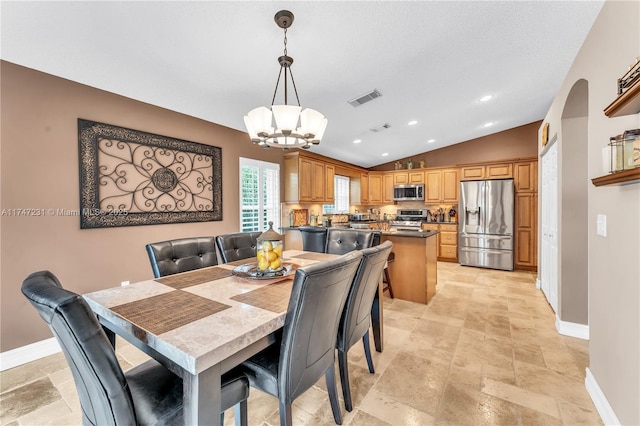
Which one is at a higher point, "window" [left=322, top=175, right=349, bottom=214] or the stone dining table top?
"window" [left=322, top=175, right=349, bottom=214]

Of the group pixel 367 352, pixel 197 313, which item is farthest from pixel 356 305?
pixel 197 313

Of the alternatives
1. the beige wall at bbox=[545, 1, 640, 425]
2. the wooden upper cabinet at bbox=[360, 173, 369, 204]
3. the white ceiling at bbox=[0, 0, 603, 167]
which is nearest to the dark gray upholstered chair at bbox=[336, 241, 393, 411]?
the beige wall at bbox=[545, 1, 640, 425]

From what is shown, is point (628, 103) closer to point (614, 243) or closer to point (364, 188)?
point (614, 243)

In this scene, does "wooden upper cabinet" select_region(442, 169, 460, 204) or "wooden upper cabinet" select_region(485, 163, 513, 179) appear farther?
"wooden upper cabinet" select_region(442, 169, 460, 204)

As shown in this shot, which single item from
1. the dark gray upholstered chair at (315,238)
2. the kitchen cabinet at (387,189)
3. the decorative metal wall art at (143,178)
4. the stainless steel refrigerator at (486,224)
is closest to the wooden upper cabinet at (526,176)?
the stainless steel refrigerator at (486,224)

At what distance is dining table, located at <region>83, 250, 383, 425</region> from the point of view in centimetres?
94

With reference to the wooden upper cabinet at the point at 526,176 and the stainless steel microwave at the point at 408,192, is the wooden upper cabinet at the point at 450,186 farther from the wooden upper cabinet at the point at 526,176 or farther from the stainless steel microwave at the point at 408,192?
the wooden upper cabinet at the point at 526,176

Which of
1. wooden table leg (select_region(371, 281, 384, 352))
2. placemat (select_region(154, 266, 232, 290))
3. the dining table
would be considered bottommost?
wooden table leg (select_region(371, 281, 384, 352))

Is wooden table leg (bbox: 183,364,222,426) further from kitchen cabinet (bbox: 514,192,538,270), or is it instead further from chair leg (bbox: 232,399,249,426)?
kitchen cabinet (bbox: 514,192,538,270)

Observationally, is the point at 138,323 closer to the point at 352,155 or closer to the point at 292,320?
the point at 292,320

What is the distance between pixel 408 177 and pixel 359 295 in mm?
5735

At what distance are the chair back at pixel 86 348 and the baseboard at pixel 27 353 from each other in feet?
6.96

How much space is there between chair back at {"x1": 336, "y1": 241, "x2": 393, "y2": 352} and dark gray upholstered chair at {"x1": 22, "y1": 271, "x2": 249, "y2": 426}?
29.4 inches

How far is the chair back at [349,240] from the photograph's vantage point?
8.74 ft
